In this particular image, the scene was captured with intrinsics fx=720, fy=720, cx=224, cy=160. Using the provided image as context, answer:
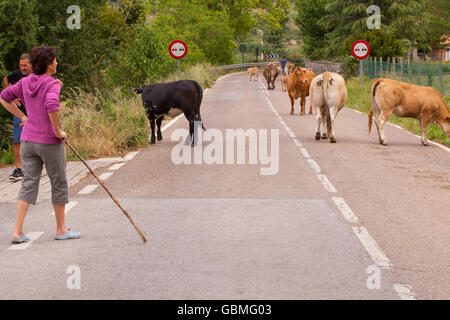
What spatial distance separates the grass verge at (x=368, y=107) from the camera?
17086 mm

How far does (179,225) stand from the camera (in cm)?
768

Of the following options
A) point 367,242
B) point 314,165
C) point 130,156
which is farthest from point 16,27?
point 367,242

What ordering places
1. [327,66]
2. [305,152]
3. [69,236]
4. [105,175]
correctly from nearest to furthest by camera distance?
[69,236]
[105,175]
[305,152]
[327,66]

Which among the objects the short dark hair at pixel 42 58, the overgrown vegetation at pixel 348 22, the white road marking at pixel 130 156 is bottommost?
the white road marking at pixel 130 156

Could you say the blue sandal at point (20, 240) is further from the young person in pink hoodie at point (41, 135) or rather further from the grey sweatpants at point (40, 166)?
the grey sweatpants at point (40, 166)

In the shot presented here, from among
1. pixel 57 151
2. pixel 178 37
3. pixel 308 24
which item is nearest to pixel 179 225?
pixel 57 151

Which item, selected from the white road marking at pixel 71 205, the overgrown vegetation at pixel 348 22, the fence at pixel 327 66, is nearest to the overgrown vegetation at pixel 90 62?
the white road marking at pixel 71 205

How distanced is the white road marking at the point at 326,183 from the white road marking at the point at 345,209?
2.25 feet

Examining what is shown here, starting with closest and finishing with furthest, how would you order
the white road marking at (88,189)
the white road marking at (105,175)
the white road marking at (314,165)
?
the white road marking at (88,189)
the white road marking at (105,175)
the white road marking at (314,165)

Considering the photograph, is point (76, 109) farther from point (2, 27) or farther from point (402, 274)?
point (402, 274)

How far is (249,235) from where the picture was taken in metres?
7.17

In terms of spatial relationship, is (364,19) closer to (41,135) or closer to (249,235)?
(249,235)

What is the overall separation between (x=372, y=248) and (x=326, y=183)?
12.7ft

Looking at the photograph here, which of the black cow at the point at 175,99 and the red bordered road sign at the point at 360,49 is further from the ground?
the red bordered road sign at the point at 360,49
